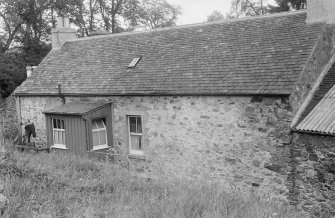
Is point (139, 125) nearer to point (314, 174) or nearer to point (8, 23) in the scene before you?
point (314, 174)

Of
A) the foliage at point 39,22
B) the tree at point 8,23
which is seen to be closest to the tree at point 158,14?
the foliage at point 39,22

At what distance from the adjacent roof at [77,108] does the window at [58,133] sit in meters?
0.62

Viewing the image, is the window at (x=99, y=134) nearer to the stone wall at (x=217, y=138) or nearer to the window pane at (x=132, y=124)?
the stone wall at (x=217, y=138)

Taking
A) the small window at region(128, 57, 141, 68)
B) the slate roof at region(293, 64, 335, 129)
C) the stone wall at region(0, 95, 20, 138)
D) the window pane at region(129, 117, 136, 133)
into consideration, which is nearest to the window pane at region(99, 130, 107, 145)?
the window pane at region(129, 117, 136, 133)

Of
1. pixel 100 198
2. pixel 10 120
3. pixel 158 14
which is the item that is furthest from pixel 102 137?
pixel 158 14

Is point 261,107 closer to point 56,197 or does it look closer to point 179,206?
point 179,206

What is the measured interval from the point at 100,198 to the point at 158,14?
124ft

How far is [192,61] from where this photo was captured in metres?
13.7

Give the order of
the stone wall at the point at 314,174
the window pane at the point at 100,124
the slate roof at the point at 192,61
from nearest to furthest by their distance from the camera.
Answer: the stone wall at the point at 314,174 < the slate roof at the point at 192,61 < the window pane at the point at 100,124

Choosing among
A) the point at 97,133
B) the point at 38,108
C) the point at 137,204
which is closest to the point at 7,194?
the point at 137,204

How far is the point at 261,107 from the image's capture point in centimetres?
1068

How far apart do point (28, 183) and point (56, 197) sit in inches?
20.3

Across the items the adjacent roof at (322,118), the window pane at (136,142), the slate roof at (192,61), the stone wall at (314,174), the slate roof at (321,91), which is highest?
the slate roof at (192,61)

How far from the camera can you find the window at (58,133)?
1558 centimetres
